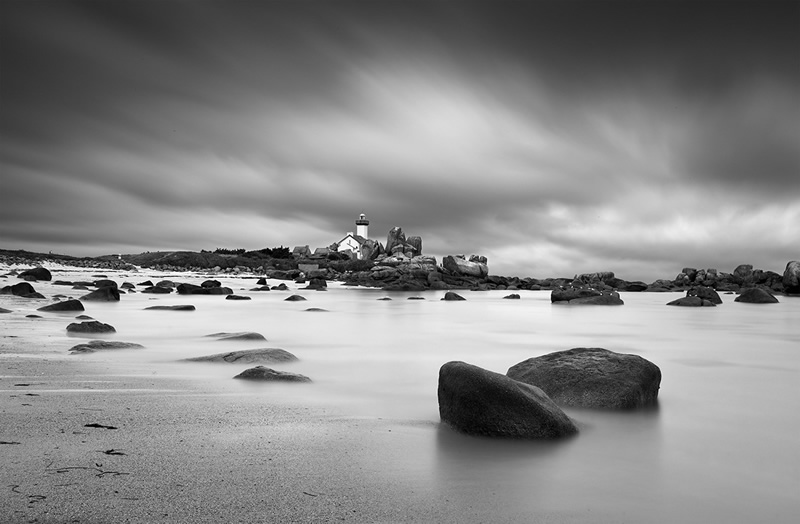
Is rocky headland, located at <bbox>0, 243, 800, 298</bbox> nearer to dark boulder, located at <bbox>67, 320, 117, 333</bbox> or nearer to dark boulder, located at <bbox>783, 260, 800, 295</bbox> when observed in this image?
dark boulder, located at <bbox>783, 260, 800, 295</bbox>

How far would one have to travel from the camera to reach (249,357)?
17.8 ft

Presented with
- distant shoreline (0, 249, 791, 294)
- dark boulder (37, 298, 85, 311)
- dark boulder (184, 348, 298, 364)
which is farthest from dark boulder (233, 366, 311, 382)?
distant shoreline (0, 249, 791, 294)

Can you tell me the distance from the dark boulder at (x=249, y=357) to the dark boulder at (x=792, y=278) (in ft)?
112

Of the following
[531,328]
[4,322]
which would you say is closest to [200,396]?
[4,322]

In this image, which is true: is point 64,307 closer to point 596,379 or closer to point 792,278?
point 596,379

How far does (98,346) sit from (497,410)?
473 cm

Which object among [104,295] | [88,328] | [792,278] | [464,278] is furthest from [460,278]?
[88,328]

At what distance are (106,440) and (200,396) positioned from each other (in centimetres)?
124

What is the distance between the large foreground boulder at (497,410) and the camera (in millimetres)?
3037

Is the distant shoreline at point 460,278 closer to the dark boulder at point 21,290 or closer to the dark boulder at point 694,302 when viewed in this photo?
the dark boulder at point 694,302

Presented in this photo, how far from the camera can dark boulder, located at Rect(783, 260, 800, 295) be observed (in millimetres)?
30484

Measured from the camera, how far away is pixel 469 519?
1.97m

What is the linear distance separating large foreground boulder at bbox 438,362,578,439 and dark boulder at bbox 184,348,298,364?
2.74 m

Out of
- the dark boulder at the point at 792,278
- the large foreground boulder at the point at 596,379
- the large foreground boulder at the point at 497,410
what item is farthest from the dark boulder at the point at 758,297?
the large foreground boulder at the point at 497,410
